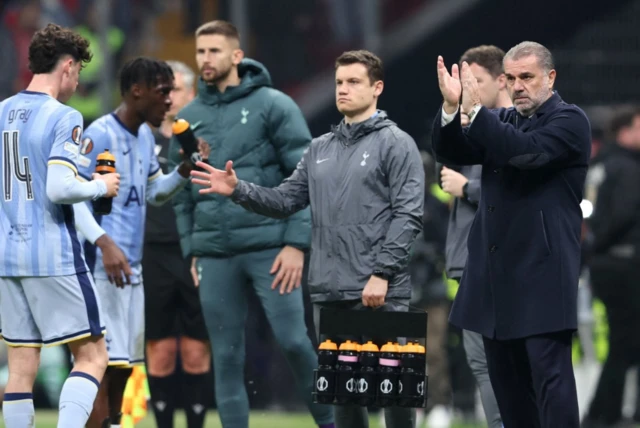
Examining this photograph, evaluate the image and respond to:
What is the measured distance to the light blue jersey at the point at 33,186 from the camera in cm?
652

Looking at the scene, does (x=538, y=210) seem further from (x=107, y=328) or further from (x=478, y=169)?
(x=107, y=328)

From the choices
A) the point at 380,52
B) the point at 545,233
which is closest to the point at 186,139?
the point at 545,233

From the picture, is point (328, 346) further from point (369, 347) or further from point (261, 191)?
point (261, 191)

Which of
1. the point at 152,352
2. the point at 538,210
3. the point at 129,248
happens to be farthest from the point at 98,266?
the point at 538,210

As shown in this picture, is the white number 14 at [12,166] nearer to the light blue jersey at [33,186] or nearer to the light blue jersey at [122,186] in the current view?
the light blue jersey at [33,186]

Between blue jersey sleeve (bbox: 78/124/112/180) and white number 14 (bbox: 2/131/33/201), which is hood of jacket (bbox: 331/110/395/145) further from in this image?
white number 14 (bbox: 2/131/33/201)

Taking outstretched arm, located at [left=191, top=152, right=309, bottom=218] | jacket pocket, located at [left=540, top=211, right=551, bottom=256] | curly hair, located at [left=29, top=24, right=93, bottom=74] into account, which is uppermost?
curly hair, located at [left=29, top=24, right=93, bottom=74]

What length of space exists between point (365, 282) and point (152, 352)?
2344mm

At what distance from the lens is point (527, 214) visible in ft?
19.5

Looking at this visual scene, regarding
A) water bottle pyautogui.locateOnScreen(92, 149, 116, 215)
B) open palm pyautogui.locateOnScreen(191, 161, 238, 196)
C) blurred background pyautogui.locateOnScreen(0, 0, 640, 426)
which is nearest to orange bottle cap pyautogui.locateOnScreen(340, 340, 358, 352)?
open palm pyautogui.locateOnScreen(191, 161, 238, 196)

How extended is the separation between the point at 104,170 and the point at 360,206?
1267 millimetres

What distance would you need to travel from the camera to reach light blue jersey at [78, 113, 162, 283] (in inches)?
292

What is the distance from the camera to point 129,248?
7480 millimetres

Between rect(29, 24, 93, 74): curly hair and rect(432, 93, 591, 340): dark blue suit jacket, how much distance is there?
1.86 metres
